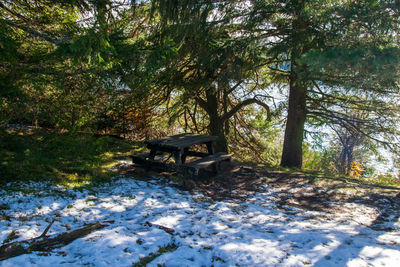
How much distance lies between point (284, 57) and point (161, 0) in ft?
13.0

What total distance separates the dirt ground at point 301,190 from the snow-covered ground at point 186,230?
351 mm

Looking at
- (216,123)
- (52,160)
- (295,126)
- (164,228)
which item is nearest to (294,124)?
(295,126)

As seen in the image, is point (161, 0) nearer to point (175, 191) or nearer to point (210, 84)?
point (210, 84)

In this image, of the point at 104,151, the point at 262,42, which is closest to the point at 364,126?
the point at 262,42

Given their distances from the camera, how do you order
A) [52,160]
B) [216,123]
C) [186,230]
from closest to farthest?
[186,230]
[52,160]
[216,123]

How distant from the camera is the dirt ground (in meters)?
5.54

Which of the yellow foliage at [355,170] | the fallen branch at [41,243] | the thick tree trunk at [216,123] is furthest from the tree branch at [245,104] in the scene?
the fallen branch at [41,243]

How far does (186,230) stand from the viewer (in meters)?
3.85

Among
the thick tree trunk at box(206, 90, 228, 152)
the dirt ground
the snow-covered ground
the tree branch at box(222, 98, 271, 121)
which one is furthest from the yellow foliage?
the snow-covered ground

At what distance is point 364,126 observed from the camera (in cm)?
847

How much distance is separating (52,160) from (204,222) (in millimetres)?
4034

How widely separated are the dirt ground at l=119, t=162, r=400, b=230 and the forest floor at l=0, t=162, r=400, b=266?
0.03 m

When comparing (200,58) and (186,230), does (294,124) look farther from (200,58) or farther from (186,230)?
(186,230)

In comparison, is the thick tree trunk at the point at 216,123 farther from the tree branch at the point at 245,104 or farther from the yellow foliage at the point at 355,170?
the yellow foliage at the point at 355,170
